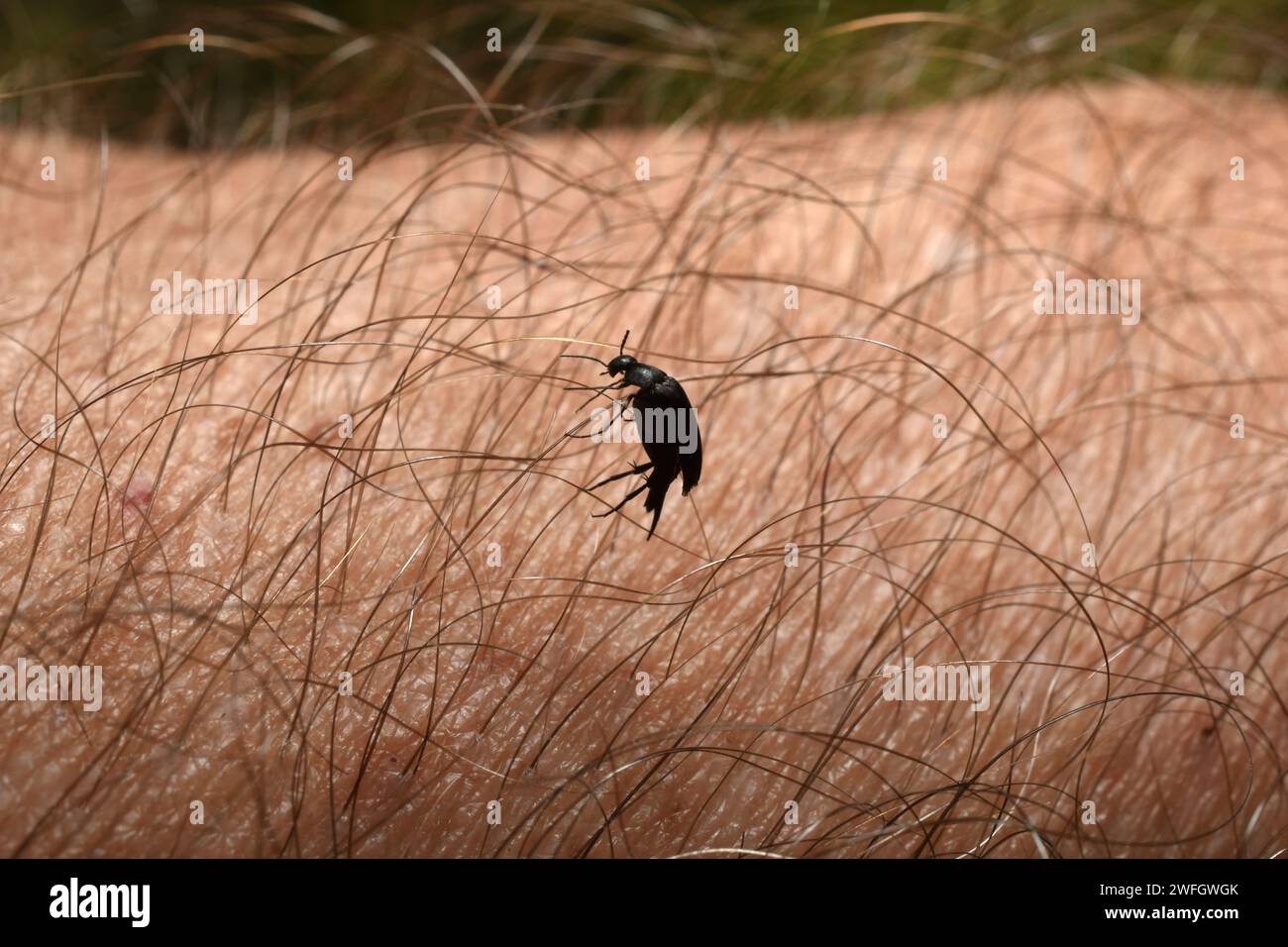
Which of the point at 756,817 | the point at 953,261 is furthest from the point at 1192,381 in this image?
the point at 756,817

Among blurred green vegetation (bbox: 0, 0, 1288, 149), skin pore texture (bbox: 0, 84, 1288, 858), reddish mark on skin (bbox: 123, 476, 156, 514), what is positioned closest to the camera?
skin pore texture (bbox: 0, 84, 1288, 858)

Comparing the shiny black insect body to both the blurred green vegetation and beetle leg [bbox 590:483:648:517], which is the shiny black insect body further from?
the blurred green vegetation

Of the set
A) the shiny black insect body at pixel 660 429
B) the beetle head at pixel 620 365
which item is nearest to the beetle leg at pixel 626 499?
the shiny black insect body at pixel 660 429

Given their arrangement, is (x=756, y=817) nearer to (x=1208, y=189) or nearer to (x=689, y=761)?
(x=689, y=761)

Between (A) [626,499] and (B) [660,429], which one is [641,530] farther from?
(B) [660,429]

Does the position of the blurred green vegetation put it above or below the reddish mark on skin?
above

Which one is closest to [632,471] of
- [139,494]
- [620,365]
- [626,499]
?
[626,499]

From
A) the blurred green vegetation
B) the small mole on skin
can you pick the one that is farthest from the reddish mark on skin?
the blurred green vegetation
